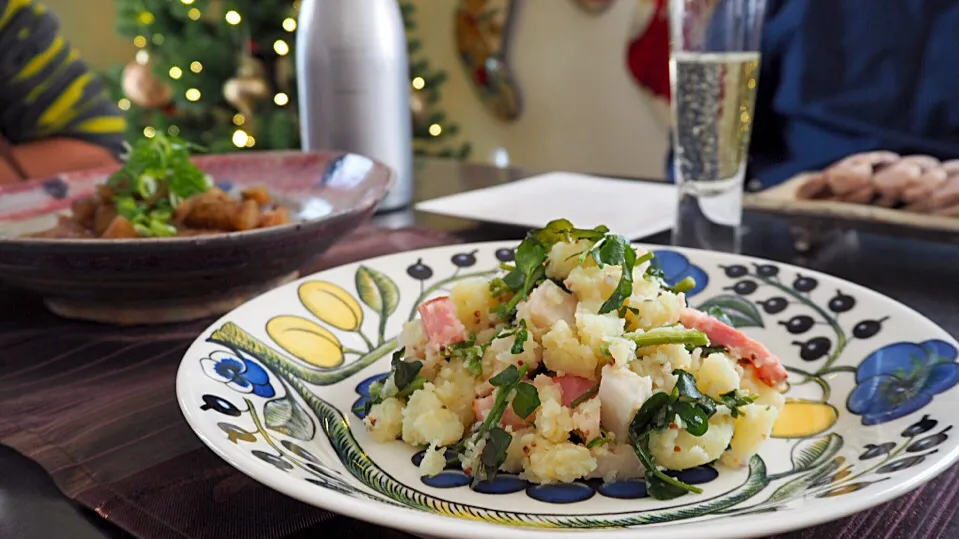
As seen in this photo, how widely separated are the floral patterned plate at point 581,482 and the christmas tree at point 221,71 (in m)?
2.36

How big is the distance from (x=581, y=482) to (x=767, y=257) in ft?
1.99

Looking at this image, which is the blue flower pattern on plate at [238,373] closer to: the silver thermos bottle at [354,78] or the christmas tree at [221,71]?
the silver thermos bottle at [354,78]

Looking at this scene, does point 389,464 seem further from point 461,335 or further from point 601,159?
point 601,159

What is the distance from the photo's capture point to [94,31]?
4172 mm

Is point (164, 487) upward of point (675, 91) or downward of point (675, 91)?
downward

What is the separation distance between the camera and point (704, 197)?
1.13 meters

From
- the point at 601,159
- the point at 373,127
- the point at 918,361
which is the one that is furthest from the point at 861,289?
the point at 601,159

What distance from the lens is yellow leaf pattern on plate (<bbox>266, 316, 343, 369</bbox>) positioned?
615 millimetres

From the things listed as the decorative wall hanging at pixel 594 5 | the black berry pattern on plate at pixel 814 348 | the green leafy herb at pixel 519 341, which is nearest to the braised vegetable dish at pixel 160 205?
the green leafy herb at pixel 519 341

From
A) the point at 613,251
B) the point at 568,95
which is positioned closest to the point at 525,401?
the point at 613,251

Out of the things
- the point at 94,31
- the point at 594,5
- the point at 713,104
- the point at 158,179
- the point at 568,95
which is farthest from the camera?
the point at 94,31

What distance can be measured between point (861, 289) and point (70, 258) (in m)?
0.65

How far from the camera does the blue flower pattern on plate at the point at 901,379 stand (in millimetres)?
500

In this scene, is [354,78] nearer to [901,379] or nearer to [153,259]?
[153,259]
